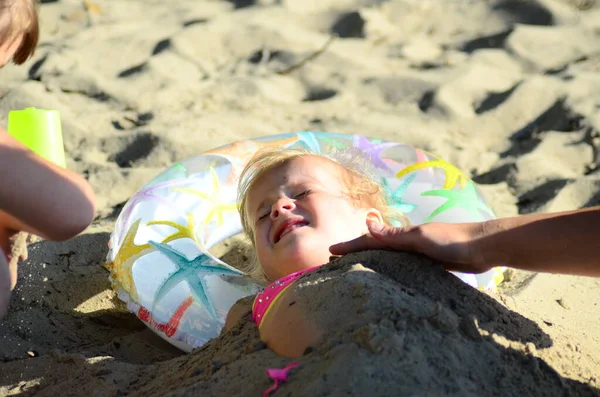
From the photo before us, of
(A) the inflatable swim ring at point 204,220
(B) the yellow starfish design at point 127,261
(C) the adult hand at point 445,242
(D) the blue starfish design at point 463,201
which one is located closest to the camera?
(C) the adult hand at point 445,242

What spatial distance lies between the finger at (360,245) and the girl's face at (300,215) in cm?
28

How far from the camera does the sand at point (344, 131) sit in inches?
59.3

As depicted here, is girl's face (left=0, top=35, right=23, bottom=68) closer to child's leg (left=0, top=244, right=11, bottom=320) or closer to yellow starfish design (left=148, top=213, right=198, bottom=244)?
child's leg (left=0, top=244, right=11, bottom=320)

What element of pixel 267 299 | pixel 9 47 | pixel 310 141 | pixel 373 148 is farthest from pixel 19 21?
pixel 373 148

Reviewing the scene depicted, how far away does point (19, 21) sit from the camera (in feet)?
5.77

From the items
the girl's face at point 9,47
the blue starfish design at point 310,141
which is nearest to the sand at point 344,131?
the blue starfish design at point 310,141

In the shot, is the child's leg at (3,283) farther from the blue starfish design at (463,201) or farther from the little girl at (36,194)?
the blue starfish design at (463,201)

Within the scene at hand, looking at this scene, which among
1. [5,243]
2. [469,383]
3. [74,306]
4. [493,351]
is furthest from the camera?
[74,306]

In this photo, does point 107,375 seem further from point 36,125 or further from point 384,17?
point 384,17

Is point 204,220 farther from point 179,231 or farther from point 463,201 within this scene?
point 463,201

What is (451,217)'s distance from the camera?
2.74 m

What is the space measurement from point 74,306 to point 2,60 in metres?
0.99

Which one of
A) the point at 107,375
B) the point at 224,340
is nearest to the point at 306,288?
the point at 224,340

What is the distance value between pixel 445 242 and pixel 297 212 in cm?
62
